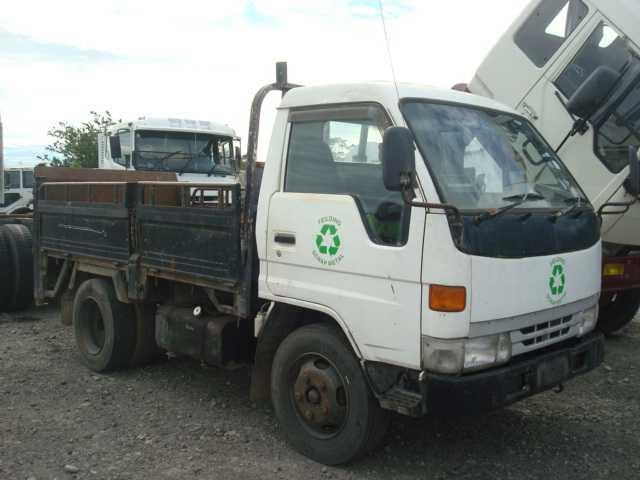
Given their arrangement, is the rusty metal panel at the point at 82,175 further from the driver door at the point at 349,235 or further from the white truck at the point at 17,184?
the white truck at the point at 17,184

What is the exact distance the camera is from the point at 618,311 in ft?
23.8

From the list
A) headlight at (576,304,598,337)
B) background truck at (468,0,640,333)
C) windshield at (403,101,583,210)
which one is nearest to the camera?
windshield at (403,101,583,210)

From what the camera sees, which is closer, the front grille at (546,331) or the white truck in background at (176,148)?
the front grille at (546,331)

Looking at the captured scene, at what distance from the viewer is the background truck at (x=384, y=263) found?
137 inches

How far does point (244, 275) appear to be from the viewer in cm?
442

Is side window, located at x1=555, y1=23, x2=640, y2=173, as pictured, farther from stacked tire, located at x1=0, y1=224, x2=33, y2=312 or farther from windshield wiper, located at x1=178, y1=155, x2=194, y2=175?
stacked tire, located at x1=0, y1=224, x2=33, y2=312

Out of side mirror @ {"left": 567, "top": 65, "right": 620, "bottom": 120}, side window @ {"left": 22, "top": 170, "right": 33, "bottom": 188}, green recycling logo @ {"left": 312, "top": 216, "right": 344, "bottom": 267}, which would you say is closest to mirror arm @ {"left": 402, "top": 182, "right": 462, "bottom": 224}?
green recycling logo @ {"left": 312, "top": 216, "right": 344, "bottom": 267}

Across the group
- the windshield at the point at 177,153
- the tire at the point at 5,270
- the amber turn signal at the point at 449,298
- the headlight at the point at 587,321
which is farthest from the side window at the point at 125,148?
the amber turn signal at the point at 449,298

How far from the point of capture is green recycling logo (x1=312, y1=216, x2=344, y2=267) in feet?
12.6

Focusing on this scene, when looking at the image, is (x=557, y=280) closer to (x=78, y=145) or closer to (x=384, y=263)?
(x=384, y=263)

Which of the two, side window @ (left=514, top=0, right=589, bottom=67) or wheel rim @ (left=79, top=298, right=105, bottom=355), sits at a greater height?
side window @ (left=514, top=0, right=589, bottom=67)

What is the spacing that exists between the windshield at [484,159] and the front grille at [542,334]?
0.69 metres

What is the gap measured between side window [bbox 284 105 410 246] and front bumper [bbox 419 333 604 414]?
77 centimetres

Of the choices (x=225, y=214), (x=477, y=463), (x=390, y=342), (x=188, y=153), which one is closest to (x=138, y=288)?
(x=225, y=214)
